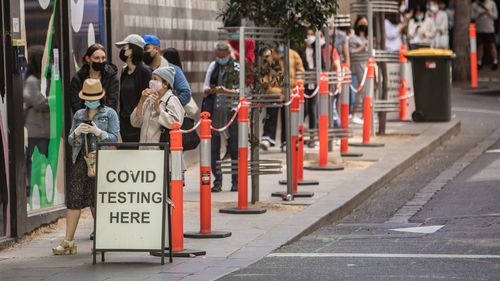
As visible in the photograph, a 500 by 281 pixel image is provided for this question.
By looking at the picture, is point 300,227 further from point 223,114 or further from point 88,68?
point 223,114

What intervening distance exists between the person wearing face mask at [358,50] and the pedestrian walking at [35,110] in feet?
38.3

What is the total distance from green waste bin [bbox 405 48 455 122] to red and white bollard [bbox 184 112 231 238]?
41.8 feet

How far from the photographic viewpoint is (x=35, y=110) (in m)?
13.5

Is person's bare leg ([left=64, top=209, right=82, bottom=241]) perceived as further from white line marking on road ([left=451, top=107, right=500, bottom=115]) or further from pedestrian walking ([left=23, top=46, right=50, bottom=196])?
white line marking on road ([left=451, top=107, right=500, bottom=115])

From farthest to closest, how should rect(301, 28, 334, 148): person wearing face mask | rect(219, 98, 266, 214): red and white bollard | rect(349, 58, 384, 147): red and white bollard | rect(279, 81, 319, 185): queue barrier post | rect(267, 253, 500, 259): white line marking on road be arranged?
1. rect(301, 28, 334, 148): person wearing face mask
2. rect(349, 58, 384, 147): red and white bollard
3. rect(279, 81, 319, 185): queue barrier post
4. rect(219, 98, 266, 214): red and white bollard
5. rect(267, 253, 500, 259): white line marking on road

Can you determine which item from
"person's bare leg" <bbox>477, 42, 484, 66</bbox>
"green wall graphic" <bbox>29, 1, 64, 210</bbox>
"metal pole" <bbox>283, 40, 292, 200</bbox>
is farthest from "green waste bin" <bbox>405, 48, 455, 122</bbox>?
"person's bare leg" <bbox>477, 42, 484, 66</bbox>

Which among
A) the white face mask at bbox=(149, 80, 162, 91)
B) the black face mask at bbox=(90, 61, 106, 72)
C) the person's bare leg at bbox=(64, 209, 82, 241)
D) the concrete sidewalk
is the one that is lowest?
the concrete sidewalk

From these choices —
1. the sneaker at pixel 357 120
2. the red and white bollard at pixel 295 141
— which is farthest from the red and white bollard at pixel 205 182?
the sneaker at pixel 357 120

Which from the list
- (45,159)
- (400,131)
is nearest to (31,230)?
(45,159)

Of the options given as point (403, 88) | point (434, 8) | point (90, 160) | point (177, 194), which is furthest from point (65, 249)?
point (434, 8)

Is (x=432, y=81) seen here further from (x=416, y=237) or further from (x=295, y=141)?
(x=416, y=237)

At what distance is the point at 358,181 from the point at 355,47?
30.7 feet

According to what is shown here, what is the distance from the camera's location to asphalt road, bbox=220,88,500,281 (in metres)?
10.8

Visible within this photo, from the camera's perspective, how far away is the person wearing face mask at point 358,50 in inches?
995
